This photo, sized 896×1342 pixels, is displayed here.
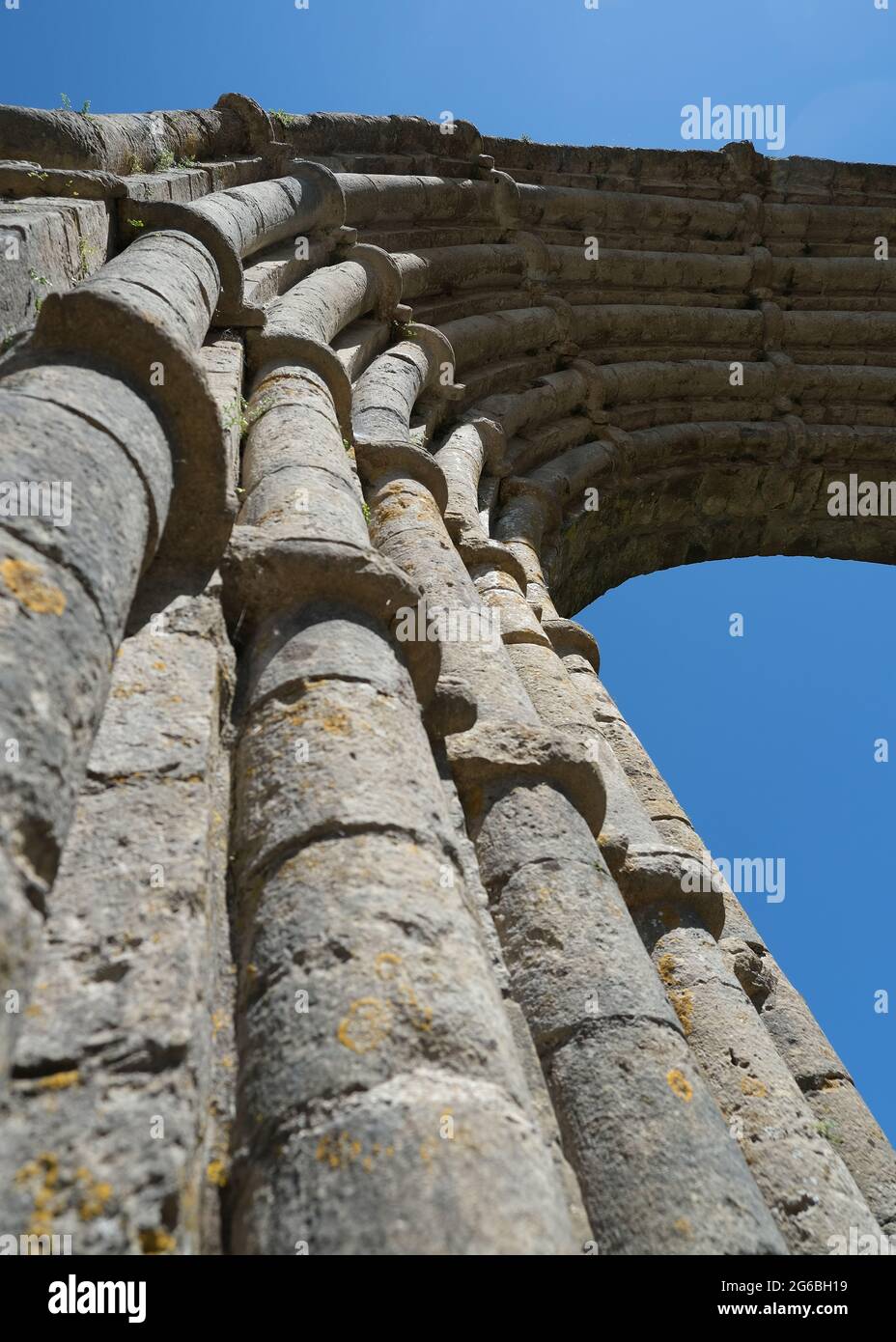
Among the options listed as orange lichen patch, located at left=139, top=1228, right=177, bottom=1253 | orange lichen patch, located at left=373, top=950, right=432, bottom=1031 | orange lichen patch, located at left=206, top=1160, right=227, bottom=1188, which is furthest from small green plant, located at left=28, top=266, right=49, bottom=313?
orange lichen patch, located at left=139, top=1228, right=177, bottom=1253

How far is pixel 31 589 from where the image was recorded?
6.14ft

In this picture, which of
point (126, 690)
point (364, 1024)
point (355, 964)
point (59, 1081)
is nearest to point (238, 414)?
point (126, 690)

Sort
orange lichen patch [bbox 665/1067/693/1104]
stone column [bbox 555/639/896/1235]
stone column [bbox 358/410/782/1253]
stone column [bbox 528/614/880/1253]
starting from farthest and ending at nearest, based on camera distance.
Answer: stone column [bbox 555/639/896/1235] < stone column [bbox 528/614/880/1253] < orange lichen patch [bbox 665/1067/693/1104] < stone column [bbox 358/410/782/1253]

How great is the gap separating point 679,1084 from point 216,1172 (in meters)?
1.15

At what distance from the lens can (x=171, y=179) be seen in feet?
18.5

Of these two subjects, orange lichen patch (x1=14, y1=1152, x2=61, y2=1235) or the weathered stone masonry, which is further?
the weathered stone masonry

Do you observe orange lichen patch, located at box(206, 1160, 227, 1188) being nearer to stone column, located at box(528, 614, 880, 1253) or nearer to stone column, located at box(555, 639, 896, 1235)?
stone column, located at box(528, 614, 880, 1253)

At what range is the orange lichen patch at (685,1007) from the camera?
340cm

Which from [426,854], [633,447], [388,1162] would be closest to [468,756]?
[426,854]

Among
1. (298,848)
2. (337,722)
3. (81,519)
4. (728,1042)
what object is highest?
(81,519)

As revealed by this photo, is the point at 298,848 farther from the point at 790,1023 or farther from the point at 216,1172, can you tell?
the point at 790,1023

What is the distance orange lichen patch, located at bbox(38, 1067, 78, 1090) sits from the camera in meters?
1.52
